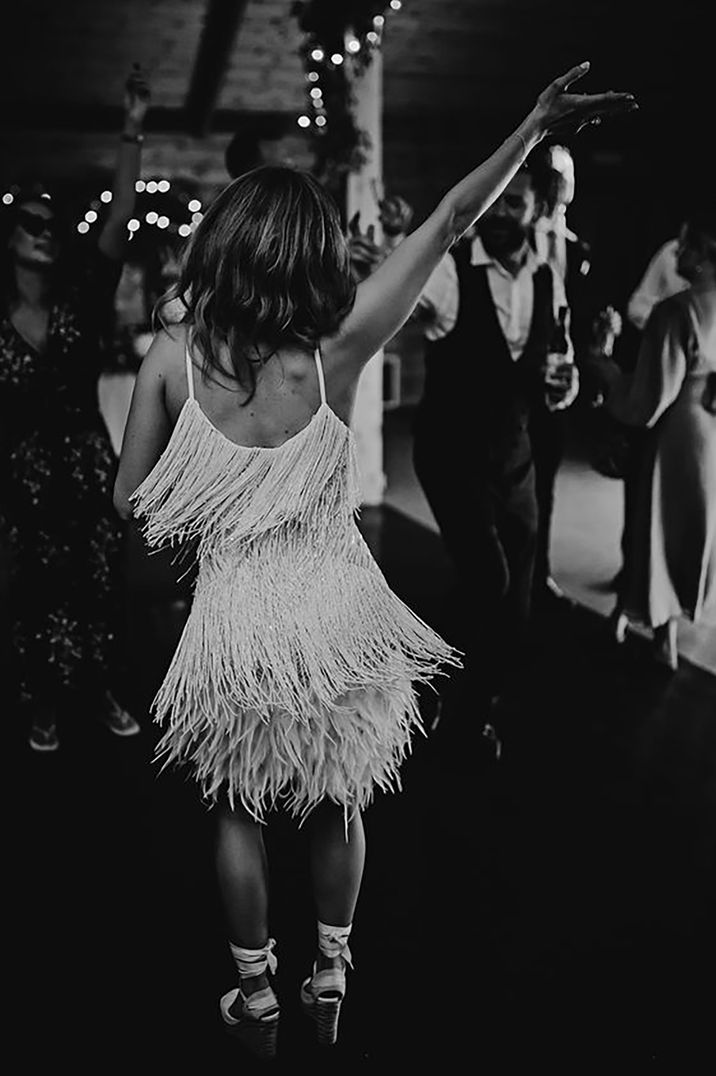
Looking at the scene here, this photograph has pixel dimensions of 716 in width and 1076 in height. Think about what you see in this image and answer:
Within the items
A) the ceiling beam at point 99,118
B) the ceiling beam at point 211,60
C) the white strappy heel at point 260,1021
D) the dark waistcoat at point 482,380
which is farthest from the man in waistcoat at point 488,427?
the ceiling beam at point 99,118

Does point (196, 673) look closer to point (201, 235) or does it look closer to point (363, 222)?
point (201, 235)

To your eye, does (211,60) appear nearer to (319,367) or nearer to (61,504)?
(61,504)

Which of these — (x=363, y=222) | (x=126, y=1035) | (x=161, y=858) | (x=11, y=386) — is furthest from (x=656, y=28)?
(x=126, y=1035)

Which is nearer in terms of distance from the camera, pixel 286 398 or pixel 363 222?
pixel 286 398

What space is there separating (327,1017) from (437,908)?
0.48 meters

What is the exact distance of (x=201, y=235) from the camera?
1.64 meters

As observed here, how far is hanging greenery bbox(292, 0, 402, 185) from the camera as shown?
5.27 metres

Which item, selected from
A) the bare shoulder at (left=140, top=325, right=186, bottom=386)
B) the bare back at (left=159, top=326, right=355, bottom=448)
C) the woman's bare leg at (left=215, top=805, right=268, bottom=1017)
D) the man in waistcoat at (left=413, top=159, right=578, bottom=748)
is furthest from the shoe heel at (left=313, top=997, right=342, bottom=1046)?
the man in waistcoat at (left=413, top=159, right=578, bottom=748)

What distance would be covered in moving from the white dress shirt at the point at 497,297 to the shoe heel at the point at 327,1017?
1.65m

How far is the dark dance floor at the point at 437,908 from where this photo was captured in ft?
6.32

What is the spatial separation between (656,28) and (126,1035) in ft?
25.9

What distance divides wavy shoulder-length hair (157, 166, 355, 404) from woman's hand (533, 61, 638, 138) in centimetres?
35

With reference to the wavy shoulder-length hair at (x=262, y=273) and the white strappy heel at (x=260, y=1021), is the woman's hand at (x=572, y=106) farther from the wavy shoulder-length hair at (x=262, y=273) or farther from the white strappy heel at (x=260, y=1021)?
the white strappy heel at (x=260, y=1021)

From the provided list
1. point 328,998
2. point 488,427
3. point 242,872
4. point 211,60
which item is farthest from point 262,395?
point 211,60
